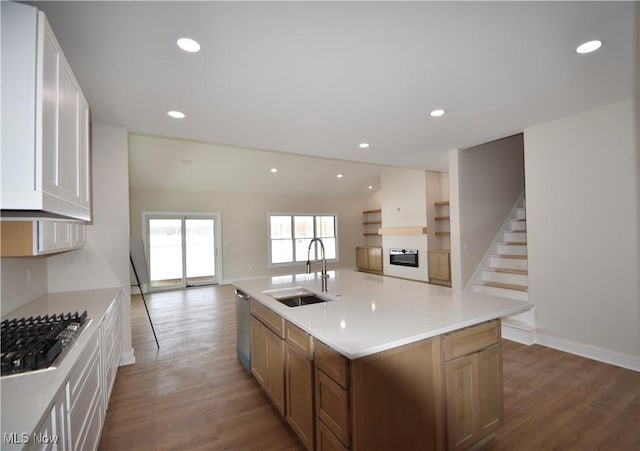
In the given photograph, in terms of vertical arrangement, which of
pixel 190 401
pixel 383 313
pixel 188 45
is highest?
pixel 188 45

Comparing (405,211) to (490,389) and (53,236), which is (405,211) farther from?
(53,236)

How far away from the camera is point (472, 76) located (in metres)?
2.29

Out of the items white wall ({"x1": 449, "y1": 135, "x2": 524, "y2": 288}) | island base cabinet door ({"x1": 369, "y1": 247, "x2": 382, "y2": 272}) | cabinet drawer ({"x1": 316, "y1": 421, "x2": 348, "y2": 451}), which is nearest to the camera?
cabinet drawer ({"x1": 316, "y1": 421, "x2": 348, "y2": 451})

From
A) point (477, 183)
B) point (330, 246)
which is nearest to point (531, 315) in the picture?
point (477, 183)

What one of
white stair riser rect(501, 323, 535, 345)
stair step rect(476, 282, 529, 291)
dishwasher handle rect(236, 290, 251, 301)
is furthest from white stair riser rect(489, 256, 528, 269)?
dishwasher handle rect(236, 290, 251, 301)

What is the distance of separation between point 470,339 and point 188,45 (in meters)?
2.47

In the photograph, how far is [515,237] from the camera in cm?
518

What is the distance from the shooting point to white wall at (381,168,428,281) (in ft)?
23.4

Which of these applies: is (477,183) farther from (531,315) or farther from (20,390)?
(20,390)

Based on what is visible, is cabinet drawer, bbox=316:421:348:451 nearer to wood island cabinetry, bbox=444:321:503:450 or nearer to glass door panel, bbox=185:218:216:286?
wood island cabinetry, bbox=444:321:503:450

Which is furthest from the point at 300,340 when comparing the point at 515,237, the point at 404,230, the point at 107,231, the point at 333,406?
the point at 404,230

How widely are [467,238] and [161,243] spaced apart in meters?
6.64

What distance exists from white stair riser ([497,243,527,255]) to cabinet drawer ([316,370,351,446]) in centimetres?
467

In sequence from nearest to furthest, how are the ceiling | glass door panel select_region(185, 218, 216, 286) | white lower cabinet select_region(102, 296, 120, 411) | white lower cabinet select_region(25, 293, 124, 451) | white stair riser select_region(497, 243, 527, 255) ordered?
white lower cabinet select_region(25, 293, 124, 451), the ceiling, white lower cabinet select_region(102, 296, 120, 411), white stair riser select_region(497, 243, 527, 255), glass door panel select_region(185, 218, 216, 286)
